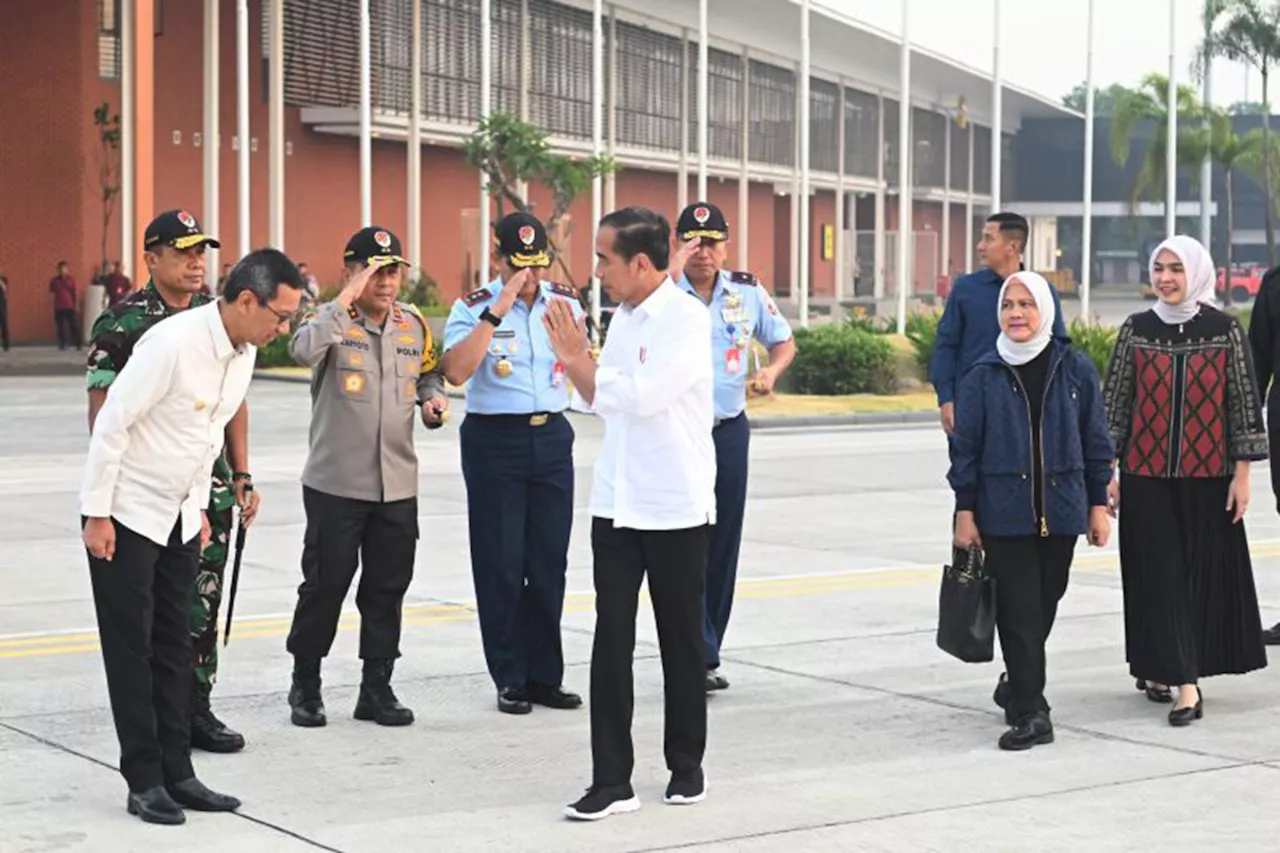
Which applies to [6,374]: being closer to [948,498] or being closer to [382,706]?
[948,498]

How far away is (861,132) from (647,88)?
64.4ft

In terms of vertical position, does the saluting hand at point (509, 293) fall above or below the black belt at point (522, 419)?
above

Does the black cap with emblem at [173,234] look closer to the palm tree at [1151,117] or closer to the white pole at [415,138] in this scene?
the white pole at [415,138]

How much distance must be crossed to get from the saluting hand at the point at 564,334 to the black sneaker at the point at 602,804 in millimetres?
1410

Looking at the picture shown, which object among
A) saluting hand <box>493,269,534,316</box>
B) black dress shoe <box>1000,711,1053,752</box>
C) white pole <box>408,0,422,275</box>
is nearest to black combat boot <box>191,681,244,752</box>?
saluting hand <box>493,269,534,316</box>

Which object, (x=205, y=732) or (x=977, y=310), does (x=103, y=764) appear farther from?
(x=977, y=310)

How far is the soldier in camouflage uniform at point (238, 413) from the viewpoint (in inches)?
322

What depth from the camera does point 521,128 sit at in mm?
45844

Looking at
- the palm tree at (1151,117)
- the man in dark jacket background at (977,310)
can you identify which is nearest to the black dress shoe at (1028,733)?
the man in dark jacket background at (977,310)

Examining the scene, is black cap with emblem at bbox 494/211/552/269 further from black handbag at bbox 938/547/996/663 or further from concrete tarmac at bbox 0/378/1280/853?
black handbag at bbox 938/547/996/663

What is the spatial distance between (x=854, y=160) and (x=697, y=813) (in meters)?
74.0

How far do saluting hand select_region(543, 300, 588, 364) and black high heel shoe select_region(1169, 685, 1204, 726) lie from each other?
10.1 feet

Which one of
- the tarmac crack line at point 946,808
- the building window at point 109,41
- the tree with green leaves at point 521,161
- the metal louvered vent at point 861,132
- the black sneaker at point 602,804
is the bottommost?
the tarmac crack line at point 946,808

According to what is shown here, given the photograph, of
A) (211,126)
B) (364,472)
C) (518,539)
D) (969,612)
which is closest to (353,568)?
(364,472)
